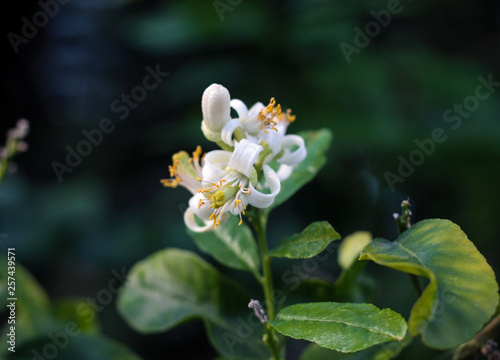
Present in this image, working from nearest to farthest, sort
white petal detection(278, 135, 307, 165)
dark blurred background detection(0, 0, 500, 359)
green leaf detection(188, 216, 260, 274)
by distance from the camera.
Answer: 1. white petal detection(278, 135, 307, 165)
2. green leaf detection(188, 216, 260, 274)
3. dark blurred background detection(0, 0, 500, 359)

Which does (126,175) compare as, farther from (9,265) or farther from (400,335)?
(400,335)

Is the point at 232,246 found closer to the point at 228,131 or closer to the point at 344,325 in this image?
the point at 228,131

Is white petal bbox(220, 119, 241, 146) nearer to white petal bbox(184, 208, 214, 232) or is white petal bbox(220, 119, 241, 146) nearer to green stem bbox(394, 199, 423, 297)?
white petal bbox(184, 208, 214, 232)

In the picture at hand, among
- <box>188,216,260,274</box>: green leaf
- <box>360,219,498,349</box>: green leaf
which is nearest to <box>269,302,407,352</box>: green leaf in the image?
<box>360,219,498,349</box>: green leaf

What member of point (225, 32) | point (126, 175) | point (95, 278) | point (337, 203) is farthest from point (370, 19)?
point (95, 278)

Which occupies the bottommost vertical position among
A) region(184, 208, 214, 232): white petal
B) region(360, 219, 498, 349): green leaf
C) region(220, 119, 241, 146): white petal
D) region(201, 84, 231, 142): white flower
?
region(360, 219, 498, 349): green leaf

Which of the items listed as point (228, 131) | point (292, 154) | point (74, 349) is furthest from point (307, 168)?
point (74, 349)

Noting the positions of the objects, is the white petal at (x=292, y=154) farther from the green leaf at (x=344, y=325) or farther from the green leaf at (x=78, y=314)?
the green leaf at (x=78, y=314)
